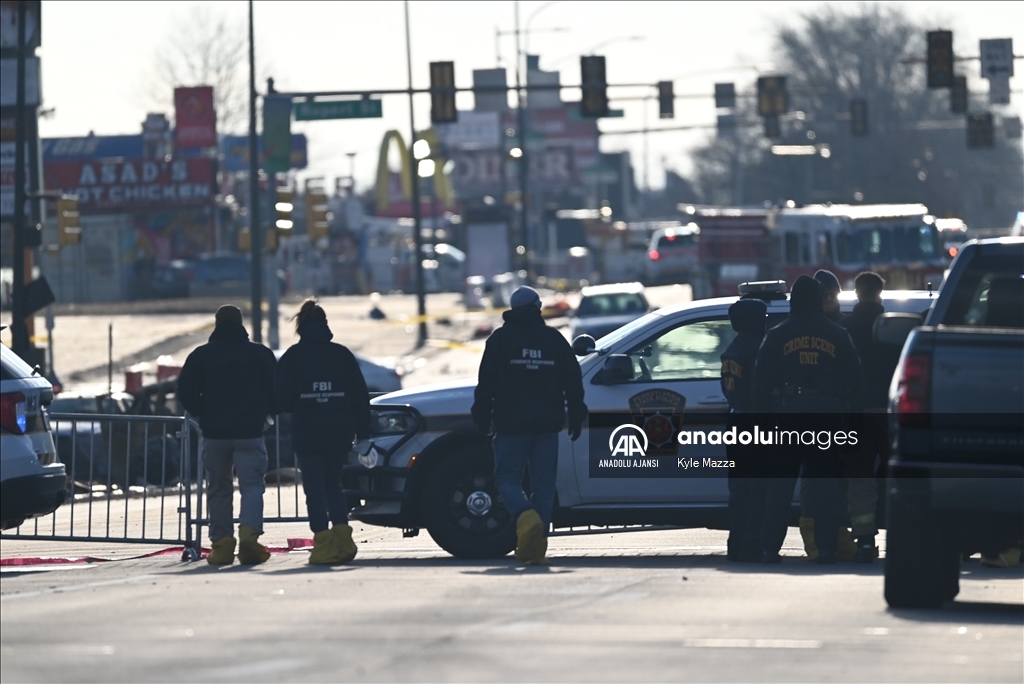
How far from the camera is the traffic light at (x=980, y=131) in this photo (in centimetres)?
4388

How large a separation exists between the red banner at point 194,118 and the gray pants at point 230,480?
5959 cm

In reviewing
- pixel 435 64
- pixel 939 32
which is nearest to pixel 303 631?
pixel 435 64

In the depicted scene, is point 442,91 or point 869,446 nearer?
point 869,446

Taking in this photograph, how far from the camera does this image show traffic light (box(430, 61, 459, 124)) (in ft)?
112

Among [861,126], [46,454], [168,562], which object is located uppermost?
[861,126]

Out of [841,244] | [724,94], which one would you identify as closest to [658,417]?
[841,244]

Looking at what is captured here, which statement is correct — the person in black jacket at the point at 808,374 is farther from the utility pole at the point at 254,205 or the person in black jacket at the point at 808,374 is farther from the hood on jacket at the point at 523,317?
the utility pole at the point at 254,205

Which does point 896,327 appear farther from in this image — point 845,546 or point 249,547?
point 249,547

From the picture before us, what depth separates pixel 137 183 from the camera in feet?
252

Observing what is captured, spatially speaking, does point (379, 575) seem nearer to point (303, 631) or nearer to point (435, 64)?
point (303, 631)

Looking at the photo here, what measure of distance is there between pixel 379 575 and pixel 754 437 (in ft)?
7.94

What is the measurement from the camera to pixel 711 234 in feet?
163

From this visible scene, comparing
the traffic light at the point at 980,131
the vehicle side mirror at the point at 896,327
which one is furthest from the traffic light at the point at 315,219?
the vehicle side mirror at the point at 896,327

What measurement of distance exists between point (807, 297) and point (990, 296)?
1.71 m
